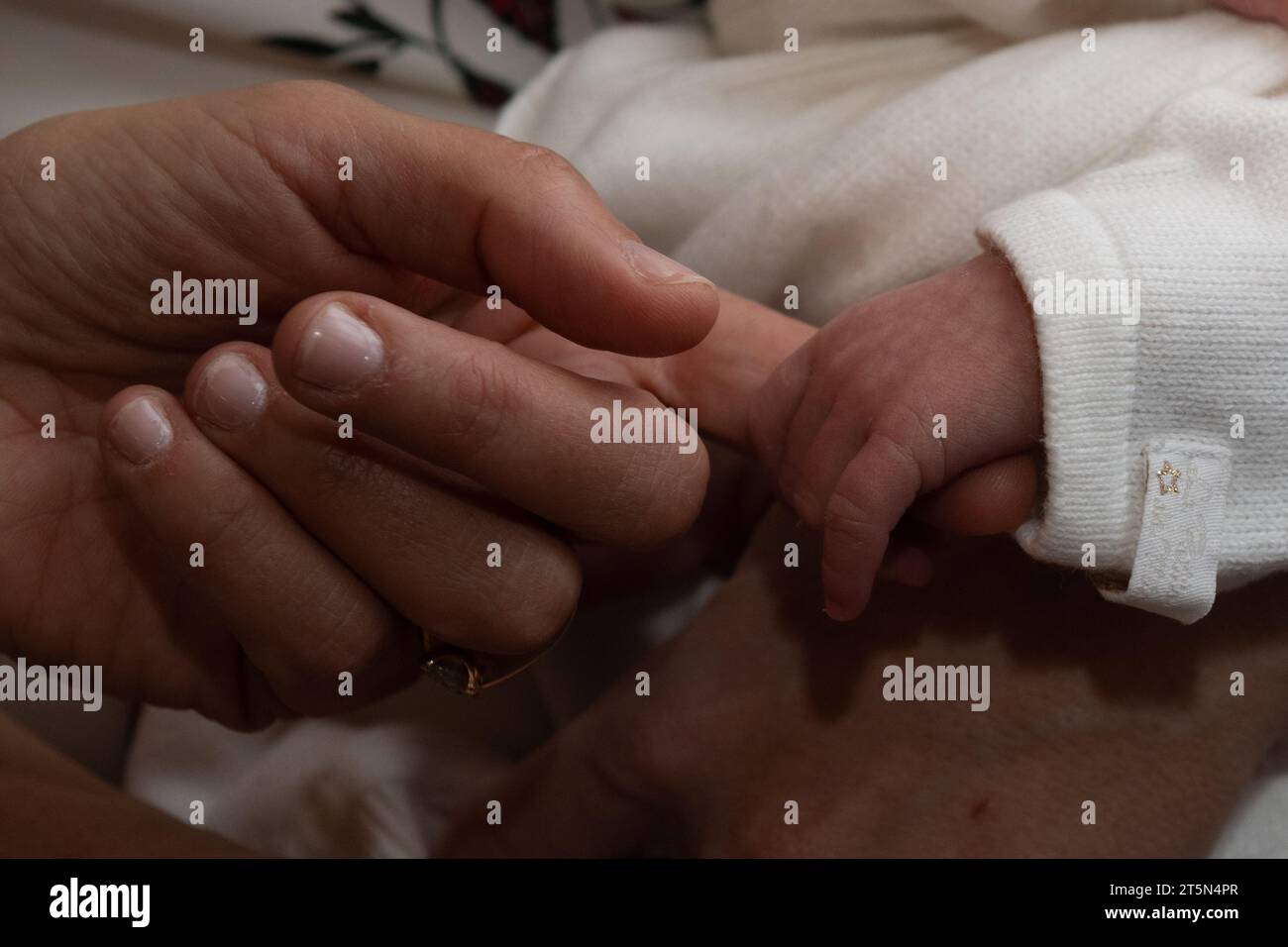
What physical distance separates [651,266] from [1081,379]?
0.78 feet

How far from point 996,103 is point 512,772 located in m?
0.62

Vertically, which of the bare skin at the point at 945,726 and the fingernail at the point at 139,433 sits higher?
the fingernail at the point at 139,433

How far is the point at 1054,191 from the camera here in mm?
565

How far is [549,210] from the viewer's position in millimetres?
528

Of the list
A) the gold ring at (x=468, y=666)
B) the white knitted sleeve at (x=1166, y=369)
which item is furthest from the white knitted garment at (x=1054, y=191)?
the gold ring at (x=468, y=666)

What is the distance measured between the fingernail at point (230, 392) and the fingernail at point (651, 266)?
0.22 m

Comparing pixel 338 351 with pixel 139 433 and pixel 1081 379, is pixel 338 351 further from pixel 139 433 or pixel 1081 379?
pixel 1081 379

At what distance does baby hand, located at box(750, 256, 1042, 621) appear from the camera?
544 millimetres

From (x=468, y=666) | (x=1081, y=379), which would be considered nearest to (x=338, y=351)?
(x=468, y=666)

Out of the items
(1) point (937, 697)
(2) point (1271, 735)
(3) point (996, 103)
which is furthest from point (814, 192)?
(2) point (1271, 735)

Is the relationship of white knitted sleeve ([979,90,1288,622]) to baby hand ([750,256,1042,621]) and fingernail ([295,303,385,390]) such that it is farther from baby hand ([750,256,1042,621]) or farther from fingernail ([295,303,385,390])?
fingernail ([295,303,385,390])

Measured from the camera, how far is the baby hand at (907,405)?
1.78ft

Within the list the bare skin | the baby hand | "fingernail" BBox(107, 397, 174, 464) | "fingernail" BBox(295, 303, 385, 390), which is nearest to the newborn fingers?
the baby hand

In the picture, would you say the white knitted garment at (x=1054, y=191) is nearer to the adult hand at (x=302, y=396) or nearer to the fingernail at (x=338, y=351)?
the adult hand at (x=302, y=396)
